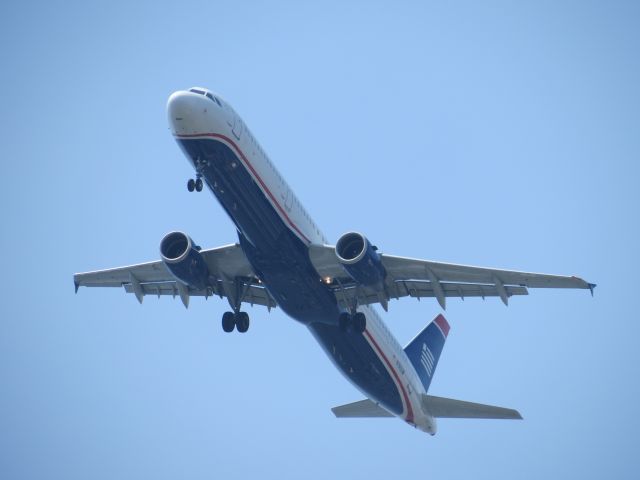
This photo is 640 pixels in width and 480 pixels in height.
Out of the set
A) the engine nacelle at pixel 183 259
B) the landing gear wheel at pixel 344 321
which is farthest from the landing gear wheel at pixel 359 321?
the engine nacelle at pixel 183 259

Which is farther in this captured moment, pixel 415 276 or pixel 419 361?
pixel 419 361

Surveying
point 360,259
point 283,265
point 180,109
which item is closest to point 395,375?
point 360,259

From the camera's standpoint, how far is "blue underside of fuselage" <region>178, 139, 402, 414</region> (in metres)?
25.9

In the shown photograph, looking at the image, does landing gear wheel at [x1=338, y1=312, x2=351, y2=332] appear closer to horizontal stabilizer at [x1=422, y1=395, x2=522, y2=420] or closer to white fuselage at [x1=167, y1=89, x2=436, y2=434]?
white fuselage at [x1=167, y1=89, x2=436, y2=434]

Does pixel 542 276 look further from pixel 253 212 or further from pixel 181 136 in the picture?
pixel 181 136

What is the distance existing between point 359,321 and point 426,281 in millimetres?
2553

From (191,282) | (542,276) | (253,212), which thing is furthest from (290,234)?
(542,276)

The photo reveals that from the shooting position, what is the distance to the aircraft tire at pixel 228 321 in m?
31.3

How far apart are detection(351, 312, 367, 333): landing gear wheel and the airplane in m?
0.03

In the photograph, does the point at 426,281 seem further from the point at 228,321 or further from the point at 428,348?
the point at 428,348

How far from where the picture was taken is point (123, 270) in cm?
3238

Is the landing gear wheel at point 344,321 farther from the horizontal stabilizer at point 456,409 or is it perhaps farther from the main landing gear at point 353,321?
the horizontal stabilizer at point 456,409

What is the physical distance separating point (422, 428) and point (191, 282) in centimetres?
1131

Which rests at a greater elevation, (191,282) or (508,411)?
(191,282)
